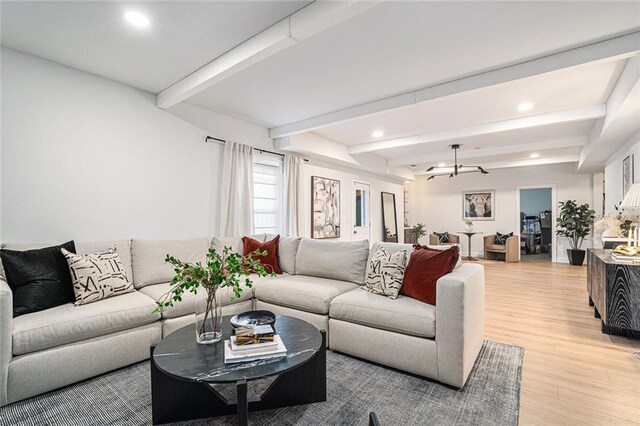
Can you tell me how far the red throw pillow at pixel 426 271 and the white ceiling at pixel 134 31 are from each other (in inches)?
81.6

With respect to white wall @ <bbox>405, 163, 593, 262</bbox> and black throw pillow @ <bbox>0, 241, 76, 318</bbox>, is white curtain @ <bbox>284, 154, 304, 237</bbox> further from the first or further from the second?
white wall @ <bbox>405, 163, 593, 262</bbox>

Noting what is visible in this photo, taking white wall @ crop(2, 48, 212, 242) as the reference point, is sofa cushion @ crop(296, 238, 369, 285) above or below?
below

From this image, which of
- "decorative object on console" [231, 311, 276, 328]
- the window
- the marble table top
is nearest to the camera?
the marble table top

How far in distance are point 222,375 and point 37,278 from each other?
1.86 metres

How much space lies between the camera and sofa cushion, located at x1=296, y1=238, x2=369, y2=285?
316 centimetres

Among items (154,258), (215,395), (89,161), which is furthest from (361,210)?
(215,395)

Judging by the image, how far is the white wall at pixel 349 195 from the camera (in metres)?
5.66

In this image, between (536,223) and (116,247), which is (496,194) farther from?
(116,247)

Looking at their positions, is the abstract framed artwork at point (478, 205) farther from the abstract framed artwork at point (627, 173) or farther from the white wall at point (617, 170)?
the abstract framed artwork at point (627, 173)

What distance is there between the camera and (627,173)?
4.47 meters

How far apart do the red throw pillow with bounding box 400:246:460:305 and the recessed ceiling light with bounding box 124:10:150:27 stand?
2.74 metres

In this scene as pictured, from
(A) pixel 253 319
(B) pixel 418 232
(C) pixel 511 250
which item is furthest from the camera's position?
(B) pixel 418 232

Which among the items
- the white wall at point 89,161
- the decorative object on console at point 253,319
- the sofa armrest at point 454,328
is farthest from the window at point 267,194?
the sofa armrest at point 454,328

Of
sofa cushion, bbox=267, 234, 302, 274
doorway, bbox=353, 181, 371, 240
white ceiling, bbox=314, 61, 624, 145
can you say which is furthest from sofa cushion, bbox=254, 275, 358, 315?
doorway, bbox=353, 181, 371, 240
